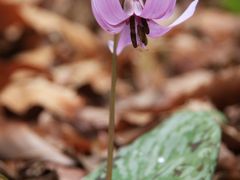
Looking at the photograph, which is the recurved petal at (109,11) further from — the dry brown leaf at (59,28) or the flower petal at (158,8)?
the dry brown leaf at (59,28)

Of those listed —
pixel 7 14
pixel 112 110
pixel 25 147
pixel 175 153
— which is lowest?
pixel 7 14

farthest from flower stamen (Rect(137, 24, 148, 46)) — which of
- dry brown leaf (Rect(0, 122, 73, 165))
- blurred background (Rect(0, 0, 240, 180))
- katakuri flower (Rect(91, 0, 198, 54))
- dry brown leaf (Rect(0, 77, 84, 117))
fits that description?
dry brown leaf (Rect(0, 77, 84, 117))

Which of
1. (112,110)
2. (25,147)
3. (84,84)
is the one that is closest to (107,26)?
(112,110)

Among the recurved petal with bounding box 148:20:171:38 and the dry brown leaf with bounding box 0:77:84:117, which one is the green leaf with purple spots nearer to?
the recurved petal with bounding box 148:20:171:38

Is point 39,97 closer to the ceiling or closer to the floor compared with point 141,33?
closer to the floor

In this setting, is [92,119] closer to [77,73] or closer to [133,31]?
[77,73]

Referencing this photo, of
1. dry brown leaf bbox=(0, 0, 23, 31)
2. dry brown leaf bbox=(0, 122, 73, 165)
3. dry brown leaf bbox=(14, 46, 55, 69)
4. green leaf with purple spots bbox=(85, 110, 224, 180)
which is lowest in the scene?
dry brown leaf bbox=(14, 46, 55, 69)
